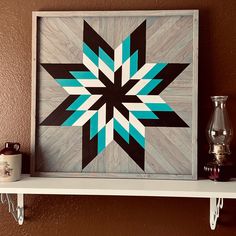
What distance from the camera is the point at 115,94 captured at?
1177mm

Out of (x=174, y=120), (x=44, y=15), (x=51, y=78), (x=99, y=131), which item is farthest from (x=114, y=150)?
(x=44, y=15)

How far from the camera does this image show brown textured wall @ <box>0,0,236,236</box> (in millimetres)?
1183

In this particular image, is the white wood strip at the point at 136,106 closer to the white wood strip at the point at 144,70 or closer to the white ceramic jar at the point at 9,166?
the white wood strip at the point at 144,70

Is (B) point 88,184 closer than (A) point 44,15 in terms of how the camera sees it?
Yes

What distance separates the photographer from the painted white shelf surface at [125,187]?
38.8 inches

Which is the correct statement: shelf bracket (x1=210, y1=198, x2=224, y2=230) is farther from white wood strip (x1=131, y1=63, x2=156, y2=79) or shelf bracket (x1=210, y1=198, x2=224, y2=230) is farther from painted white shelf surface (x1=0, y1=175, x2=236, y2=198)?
white wood strip (x1=131, y1=63, x2=156, y2=79)

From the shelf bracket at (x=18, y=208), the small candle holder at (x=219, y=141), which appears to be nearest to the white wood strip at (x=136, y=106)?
the small candle holder at (x=219, y=141)

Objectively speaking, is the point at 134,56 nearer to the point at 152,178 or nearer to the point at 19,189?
the point at 152,178

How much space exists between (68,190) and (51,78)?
0.39 meters

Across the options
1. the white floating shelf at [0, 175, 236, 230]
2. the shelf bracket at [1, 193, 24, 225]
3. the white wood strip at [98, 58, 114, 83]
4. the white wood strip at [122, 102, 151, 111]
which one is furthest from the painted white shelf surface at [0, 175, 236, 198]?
the white wood strip at [98, 58, 114, 83]

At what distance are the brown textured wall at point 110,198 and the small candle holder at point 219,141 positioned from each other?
62 mm

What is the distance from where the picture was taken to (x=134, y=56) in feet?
3.84

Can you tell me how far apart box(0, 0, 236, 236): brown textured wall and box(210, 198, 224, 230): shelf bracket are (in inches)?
1.3

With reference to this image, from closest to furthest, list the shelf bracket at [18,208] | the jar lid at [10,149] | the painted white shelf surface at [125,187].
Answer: the painted white shelf surface at [125,187]
the jar lid at [10,149]
the shelf bracket at [18,208]
